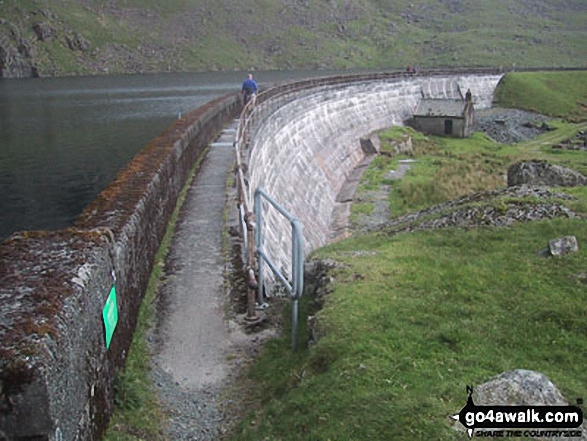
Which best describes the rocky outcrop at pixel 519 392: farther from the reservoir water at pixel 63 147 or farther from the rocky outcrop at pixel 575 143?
the rocky outcrop at pixel 575 143

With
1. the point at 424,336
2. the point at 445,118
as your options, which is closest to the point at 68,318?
the point at 424,336

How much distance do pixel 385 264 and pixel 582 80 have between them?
90.8 meters

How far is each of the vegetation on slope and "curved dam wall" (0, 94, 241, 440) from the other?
2.06m

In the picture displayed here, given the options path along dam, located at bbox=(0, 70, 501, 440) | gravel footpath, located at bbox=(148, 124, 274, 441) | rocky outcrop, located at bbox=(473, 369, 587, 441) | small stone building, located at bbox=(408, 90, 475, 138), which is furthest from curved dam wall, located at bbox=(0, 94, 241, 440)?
small stone building, located at bbox=(408, 90, 475, 138)

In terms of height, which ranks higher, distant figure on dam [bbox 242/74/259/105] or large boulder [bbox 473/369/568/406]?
distant figure on dam [bbox 242/74/259/105]

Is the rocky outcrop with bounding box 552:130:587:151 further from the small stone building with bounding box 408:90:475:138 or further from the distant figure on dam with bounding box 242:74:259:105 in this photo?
the distant figure on dam with bounding box 242:74:259:105

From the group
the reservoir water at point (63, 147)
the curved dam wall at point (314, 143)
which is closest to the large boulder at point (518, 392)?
the curved dam wall at point (314, 143)

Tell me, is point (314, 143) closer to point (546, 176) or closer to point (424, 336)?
point (546, 176)

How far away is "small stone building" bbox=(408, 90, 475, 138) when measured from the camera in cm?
6744

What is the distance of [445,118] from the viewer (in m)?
68.6

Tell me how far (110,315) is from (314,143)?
125 ft

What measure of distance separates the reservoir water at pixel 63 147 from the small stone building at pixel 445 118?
89.8 ft

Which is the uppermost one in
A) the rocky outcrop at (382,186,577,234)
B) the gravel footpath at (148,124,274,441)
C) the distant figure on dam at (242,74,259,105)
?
the distant figure on dam at (242,74,259,105)

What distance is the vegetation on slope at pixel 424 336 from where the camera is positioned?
7.06 m
